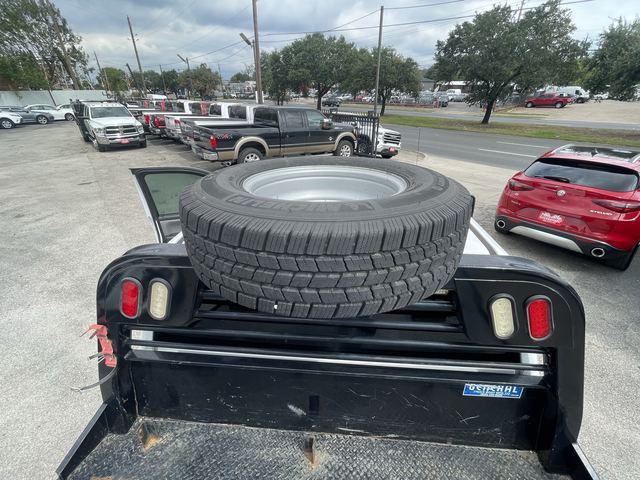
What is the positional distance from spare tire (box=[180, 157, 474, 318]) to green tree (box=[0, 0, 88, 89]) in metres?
47.5

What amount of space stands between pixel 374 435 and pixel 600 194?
4330 millimetres

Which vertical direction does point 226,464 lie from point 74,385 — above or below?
above

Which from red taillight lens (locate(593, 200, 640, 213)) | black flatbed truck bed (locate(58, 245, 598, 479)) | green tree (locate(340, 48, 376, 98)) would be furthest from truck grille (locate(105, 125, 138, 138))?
green tree (locate(340, 48, 376, 98))

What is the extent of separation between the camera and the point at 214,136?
9070mm

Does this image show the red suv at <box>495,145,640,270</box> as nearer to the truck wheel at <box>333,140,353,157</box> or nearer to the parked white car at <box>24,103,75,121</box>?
the truck wheel at <box>333,140,353,157</box>

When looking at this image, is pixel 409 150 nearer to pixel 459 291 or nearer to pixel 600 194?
pixel 600 194

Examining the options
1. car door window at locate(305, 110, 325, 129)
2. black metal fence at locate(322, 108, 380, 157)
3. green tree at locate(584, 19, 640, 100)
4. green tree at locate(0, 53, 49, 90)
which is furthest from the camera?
green tree at locate(0, 53, 49, 90)

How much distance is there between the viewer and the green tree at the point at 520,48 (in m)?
22.4

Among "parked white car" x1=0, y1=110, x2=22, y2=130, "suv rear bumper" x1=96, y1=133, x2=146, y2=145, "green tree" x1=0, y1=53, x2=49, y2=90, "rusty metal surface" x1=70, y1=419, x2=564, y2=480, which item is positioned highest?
"green tree" x1=0, y1=53, x2=49, y2=90

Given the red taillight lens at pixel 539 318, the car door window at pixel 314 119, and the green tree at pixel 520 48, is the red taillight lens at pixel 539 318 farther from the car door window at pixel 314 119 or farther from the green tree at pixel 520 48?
the green tree at pixel 520 48

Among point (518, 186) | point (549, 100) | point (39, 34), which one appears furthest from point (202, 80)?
point (518, 186)

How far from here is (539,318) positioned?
1.23m

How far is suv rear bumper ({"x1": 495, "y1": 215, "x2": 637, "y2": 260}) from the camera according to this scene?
4098 millimetres

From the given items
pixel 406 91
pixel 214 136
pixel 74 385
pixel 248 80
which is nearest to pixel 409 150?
pixel 214 136
